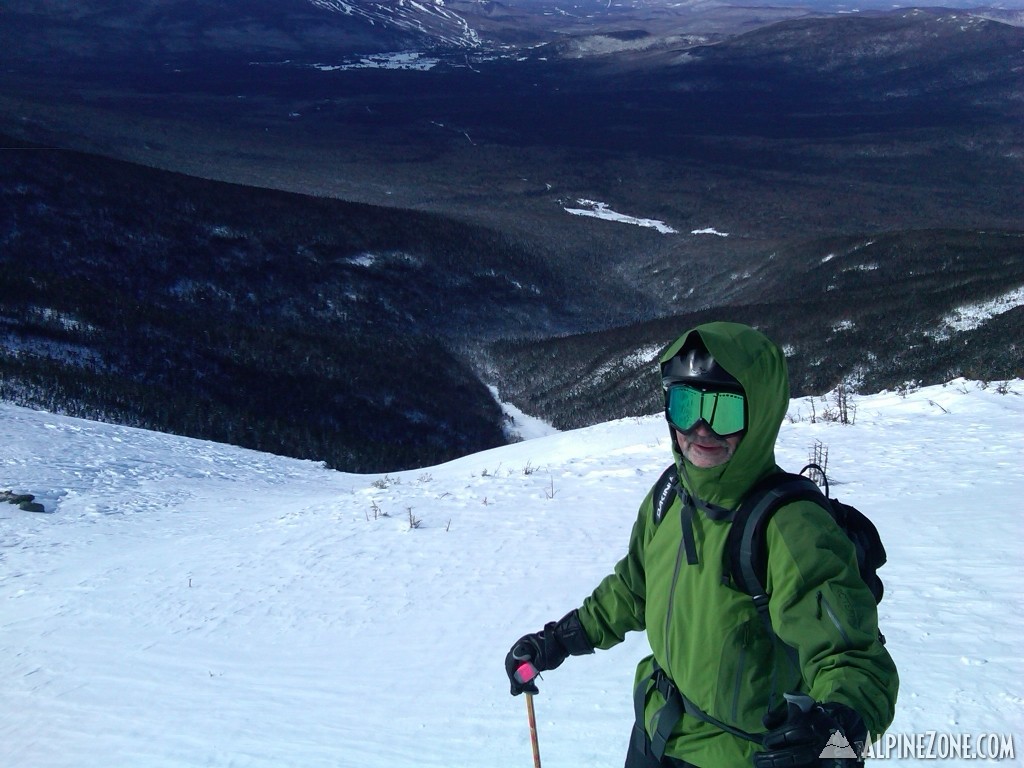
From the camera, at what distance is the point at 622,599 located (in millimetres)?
2844

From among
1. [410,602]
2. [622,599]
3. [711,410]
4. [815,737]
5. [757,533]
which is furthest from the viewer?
[410,602]

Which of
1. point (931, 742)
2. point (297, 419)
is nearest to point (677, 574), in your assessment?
point (931, 742)

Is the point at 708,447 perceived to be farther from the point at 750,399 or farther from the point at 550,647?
the point at 550,647

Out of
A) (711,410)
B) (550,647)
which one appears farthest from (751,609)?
(550,647)

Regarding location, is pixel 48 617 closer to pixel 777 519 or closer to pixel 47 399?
pixel 777 519

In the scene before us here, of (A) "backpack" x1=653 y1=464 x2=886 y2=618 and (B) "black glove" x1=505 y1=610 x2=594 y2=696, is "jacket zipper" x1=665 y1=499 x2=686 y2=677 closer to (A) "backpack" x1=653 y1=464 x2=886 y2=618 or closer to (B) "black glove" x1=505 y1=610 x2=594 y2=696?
(A) "backpack" x1=653 y1=464 x2=886 y2=618

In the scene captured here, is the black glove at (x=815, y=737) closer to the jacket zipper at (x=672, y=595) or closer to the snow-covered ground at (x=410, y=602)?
the jacket zipper at (x=672, y=595)

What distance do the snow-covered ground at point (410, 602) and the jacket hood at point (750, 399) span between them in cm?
230

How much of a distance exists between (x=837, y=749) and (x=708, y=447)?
810 millimetres

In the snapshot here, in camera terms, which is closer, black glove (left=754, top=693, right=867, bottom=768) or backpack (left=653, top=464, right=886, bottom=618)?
black glove (left=754, top=693, right=867, bottom=768)

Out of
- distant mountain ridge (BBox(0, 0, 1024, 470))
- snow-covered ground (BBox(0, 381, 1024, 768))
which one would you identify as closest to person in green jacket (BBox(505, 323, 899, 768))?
snow-covered ground (BBox(0, 381, 1024, 768))

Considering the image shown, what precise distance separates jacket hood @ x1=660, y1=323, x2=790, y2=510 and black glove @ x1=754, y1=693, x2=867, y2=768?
57cm

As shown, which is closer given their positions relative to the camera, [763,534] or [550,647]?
[763,534]

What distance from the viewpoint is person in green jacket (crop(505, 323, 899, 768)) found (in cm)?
201
